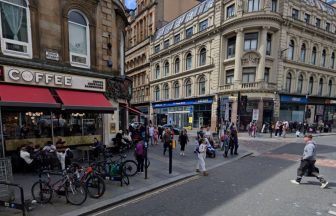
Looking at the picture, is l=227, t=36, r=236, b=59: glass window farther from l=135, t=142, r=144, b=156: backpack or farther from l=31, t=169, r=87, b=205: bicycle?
l=31, t=169, r=87, b=205: bicycle

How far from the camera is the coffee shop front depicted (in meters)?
7.71

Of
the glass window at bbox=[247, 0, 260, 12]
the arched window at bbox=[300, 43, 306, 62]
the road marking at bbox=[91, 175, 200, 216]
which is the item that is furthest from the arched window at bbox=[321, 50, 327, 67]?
the road marking at bbox=[91, 175, 200, 216]

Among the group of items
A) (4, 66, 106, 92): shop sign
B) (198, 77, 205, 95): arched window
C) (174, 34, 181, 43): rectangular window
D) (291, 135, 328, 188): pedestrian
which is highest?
(174, 34, 181, 43): rectangular window

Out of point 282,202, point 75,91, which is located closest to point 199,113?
point 75,91

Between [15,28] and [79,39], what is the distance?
8.80 feet

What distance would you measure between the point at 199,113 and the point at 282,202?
26453 mm

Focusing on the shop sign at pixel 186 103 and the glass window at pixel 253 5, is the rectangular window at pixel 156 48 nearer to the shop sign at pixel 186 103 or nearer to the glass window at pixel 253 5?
the shop sign at pixel 186 103

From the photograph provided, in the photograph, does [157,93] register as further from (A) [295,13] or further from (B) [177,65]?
(A) [295,13]

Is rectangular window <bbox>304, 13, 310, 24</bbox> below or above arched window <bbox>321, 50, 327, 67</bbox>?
above

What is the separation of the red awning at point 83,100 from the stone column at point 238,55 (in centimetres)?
1928

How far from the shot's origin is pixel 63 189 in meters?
5.45

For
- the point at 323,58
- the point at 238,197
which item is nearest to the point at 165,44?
the point at 323,58

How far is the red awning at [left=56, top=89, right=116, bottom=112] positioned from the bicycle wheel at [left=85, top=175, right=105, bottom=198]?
3937 mm

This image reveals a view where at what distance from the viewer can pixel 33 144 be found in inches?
357
